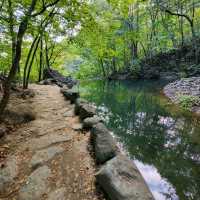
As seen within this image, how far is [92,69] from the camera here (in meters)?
41.8

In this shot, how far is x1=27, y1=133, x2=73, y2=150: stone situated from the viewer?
480 cm

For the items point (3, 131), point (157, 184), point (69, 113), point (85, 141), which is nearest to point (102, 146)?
point (85, 141)

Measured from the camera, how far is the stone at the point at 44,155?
4.11 m

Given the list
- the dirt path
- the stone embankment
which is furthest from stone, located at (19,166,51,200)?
the stone embankment

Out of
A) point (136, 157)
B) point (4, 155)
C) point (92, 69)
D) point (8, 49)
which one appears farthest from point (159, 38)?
point (4, 155)

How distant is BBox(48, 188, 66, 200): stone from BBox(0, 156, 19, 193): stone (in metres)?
0.85

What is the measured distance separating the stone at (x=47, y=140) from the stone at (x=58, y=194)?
1.57 m

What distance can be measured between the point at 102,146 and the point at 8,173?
167 cm

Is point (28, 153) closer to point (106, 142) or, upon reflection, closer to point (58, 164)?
point (58, 164)

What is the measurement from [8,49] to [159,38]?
65.6 ft

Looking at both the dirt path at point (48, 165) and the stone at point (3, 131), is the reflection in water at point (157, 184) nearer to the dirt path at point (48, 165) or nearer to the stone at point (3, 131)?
the dirt path at point (48, 165)

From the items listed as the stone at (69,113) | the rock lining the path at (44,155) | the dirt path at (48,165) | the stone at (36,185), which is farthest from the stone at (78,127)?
the stone at (36,185)

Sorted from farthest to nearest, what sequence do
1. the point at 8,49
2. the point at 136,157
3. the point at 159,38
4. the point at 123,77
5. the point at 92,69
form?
the point at 92,69 < the point at 123,77 < the point at 159,38 < the point at 8,49 < the point at 136,157

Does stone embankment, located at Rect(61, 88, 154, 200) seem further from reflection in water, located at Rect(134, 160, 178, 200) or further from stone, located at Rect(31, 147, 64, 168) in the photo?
reflection in water, located at Rect(134, 160, 178, 200)
